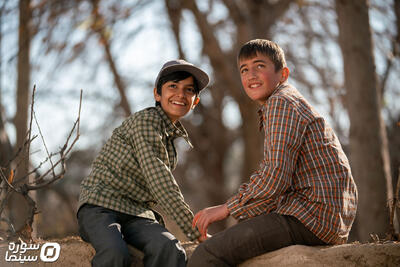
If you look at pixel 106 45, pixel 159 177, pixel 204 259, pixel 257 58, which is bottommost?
pixel 204 259

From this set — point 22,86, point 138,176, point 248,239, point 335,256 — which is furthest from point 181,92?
point 22,86

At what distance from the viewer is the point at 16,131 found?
5.03 m

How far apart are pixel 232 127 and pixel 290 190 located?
1012 cm

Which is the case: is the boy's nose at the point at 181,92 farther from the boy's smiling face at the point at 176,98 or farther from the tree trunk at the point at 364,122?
the tree trunk at the point at 364,122

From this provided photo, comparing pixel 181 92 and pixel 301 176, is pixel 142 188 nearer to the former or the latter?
pixel 181 92

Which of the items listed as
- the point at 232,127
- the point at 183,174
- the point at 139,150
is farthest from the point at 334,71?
the point at 139,150

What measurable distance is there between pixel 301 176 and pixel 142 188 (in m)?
0.99

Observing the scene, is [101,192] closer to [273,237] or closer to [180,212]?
[180,212]

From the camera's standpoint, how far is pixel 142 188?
275 centimetres

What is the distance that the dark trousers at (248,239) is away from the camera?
7.22 ft

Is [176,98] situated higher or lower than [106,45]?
lower

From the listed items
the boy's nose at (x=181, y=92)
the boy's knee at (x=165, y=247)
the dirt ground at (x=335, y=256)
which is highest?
the boy's nose at (x=181, y=92)

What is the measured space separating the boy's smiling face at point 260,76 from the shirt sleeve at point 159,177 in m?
0.62

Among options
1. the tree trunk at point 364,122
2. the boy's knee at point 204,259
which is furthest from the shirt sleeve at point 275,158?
the tree trunk at point 364,122
